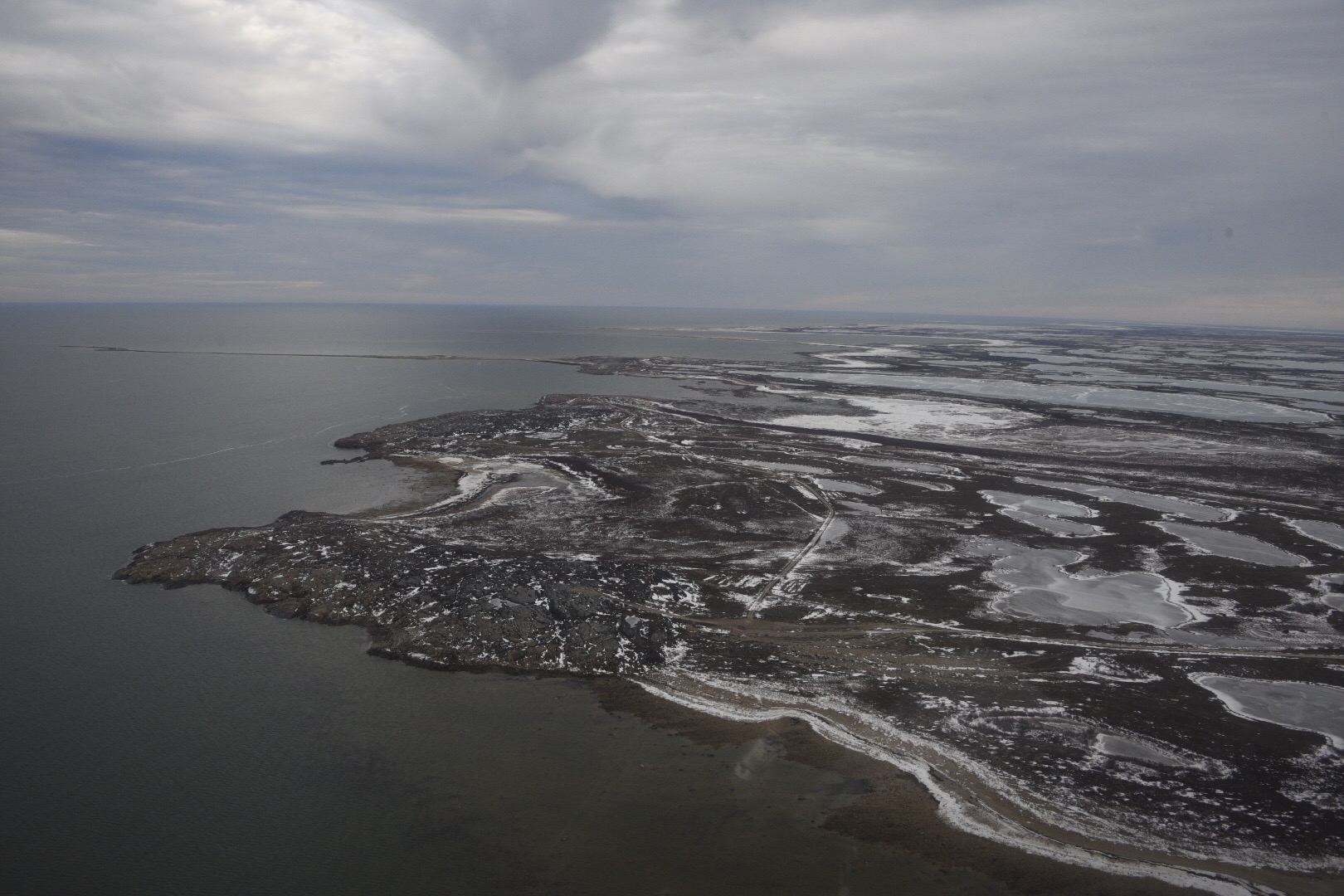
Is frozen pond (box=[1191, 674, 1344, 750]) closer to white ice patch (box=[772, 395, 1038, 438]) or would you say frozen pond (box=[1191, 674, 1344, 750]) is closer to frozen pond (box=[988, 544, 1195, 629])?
frozen pond (box=[988, 544, 1195, 629])

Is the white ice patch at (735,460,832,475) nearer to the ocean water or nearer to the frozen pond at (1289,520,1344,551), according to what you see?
the frozen pond at (1289,520,1344,551)

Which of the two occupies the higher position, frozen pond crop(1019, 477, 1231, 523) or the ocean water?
frozen pond crop(1019, 477, 1231, 523)

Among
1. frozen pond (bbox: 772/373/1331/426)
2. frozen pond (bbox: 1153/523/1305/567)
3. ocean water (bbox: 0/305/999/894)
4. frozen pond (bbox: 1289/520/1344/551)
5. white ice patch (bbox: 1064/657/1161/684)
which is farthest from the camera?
frozen pond (bbox: 772/373/1331/426)

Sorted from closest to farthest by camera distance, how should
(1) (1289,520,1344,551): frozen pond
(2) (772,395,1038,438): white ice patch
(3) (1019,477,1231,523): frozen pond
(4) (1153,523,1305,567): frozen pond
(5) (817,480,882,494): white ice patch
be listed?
(4) (1153,523,1305,567): frozen pond < (1) (1289,520,1344,551): frozen pond < (3) (1019,477,1231,523): frozen pond < (5) (817,480,882,494): white ice patch < (2) (772,395,1038,438): white ice patch

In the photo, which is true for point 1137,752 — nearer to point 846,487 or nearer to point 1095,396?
point 846,487

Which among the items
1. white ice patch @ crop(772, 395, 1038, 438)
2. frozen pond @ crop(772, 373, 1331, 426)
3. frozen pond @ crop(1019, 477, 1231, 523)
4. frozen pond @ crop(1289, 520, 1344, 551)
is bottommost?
frozen pond @ crop(1289, 520, 1344, 551)

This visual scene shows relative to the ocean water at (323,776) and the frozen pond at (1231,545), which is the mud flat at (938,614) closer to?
the frozen pond at (1231,545)

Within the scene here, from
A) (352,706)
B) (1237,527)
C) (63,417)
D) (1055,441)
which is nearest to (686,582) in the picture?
(352,706)

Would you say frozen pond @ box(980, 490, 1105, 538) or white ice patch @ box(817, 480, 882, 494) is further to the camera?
white ice patch @ box(817, 480, 882, 494)

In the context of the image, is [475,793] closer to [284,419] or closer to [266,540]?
[266,540]

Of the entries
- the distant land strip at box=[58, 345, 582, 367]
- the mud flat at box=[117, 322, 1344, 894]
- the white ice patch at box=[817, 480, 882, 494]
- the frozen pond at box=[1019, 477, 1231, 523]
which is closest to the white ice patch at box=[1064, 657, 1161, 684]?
the mud flat at box=[117, 322, 1344, 894]
